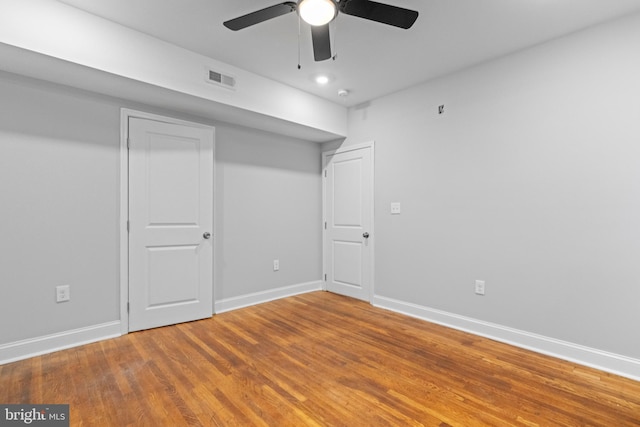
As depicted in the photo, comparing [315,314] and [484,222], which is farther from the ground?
[484,222]

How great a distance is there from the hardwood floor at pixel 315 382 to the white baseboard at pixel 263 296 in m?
0.57

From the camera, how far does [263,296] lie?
3.96m

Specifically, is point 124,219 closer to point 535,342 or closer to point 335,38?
point 335,38

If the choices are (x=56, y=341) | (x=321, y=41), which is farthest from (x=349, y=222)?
(x=56, y=341)

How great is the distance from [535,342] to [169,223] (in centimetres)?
364

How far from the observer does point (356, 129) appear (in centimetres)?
416

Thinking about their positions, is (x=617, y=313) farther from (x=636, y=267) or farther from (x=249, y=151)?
(x=249, y=151)

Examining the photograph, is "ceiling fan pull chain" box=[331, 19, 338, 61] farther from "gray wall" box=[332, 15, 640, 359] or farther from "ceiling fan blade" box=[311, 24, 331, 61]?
"gray wall" box=[332, 15, 640, 359]

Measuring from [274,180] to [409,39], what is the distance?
232cm

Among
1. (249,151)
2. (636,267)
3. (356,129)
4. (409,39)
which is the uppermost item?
(409,39)

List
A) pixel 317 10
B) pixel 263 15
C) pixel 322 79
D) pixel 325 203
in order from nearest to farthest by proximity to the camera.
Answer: pixel 317 10, pixel 263 15, pixel 322 79, pixel 325 203

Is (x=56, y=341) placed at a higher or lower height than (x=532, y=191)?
lower

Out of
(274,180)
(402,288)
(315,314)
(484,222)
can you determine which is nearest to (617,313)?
(484,222)

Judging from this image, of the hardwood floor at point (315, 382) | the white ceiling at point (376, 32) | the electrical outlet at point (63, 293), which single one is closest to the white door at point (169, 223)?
the hardwood floor at point (315, 382)
